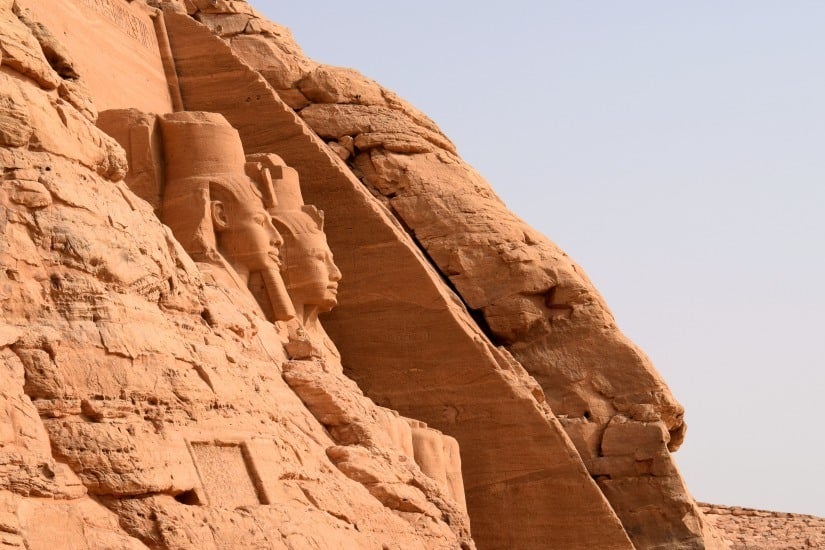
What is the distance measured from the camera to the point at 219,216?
11062 millimetres

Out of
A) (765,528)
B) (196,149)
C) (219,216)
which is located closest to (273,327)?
(219,216)

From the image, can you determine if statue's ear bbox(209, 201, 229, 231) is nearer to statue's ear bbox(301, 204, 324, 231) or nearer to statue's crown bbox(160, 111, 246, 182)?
statue's crown bbox(160, 111, 246, 182)

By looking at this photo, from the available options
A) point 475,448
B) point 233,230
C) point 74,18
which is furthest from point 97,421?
point 475,448

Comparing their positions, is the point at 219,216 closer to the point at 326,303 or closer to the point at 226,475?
the point at 326,303

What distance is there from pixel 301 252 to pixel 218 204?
0.89 m

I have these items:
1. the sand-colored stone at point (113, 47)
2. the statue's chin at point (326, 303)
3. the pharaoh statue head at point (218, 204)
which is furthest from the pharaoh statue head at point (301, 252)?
the sand-colored stone at point (113, 47)

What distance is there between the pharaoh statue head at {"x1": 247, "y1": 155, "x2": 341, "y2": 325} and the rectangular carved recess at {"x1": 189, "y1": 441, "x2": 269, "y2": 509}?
357 cm

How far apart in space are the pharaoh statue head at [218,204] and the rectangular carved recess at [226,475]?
9.49ft

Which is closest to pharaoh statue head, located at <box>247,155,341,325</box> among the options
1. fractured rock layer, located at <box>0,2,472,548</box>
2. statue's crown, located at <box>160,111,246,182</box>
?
statue's crown, located at <box>160,111,246,182</box>

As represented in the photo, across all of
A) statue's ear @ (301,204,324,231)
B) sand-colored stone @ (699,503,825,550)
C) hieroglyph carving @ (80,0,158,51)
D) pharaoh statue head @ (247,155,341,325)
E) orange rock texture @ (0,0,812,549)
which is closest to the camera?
orange rock texture @ (0,0,812,549)

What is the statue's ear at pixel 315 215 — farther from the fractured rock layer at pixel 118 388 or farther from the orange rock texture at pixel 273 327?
the fractured rock layer at pixel 118 388

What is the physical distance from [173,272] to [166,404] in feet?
3.22

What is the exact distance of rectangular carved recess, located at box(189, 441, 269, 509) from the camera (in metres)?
7.80

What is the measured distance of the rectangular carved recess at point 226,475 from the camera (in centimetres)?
780
